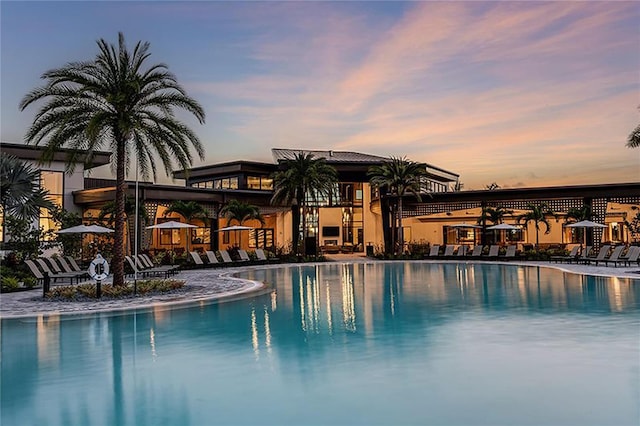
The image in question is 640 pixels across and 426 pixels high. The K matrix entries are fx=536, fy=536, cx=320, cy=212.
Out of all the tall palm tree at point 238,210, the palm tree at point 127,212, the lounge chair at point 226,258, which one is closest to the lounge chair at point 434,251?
the tall palm tree at point 238,210

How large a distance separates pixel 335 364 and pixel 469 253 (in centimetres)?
2606

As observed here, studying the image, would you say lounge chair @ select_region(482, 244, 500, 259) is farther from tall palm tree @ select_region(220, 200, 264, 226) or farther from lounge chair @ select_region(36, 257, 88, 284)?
lounge chair @ select_region(36, 257, 88, 284)

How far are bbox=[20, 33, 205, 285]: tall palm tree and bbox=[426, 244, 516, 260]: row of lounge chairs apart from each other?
67.1 feet

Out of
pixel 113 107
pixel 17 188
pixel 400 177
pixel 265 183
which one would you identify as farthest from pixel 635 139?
pixel 265 183

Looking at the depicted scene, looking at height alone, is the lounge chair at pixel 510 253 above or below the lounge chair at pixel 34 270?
below

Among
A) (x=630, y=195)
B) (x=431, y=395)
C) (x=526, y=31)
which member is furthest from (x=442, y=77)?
(x=431, y=395)

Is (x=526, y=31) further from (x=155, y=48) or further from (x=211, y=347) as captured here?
(x=211, y=347)

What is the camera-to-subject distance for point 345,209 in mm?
41625

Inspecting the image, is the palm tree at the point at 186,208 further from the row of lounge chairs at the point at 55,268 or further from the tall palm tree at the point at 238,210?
the row of lounge chairs at the point at 55,268

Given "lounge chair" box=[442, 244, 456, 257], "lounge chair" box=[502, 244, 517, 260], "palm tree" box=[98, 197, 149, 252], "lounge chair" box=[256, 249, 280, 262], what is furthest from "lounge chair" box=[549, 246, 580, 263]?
"palm tree" box=[98, 197, 149, 252]

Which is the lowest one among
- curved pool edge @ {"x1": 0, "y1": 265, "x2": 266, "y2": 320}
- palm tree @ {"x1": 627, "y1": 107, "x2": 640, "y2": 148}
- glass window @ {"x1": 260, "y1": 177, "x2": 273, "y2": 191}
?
curved pool edge @ {"x1": 0, "y1": 265, "x2": 266, "y2": 320}

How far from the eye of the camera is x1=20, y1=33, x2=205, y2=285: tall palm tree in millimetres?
15875

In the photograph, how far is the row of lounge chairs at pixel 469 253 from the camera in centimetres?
3090

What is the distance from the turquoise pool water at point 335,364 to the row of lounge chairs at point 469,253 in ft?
53.5
